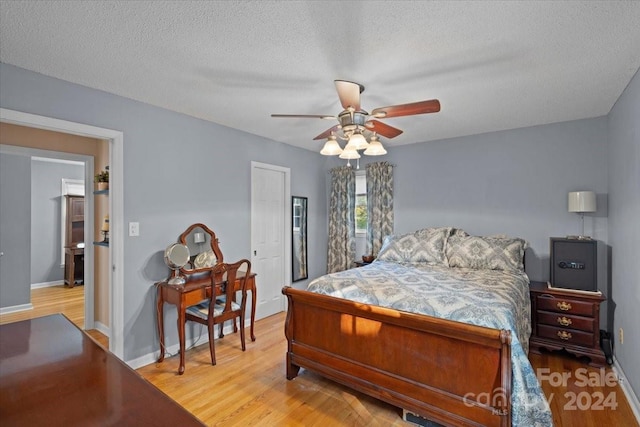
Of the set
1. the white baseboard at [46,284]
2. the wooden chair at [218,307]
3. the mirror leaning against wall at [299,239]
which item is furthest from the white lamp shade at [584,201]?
the white baseboard at [46,284]

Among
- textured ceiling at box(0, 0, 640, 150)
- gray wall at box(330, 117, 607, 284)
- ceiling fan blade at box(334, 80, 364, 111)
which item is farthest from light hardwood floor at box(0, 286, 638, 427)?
textured ceiling at box(0, 0, 640, 150)

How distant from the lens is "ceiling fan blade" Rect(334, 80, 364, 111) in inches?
81.6

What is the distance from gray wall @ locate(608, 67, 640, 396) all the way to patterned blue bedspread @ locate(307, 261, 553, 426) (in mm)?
674

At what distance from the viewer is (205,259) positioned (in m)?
3.39

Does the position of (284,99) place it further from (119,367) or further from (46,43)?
(119,367)

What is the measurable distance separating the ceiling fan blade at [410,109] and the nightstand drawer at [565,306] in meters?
2.28

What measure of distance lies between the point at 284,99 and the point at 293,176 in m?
1.85

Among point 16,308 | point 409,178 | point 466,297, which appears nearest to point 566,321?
point 466,297

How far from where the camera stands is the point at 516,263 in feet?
10.7

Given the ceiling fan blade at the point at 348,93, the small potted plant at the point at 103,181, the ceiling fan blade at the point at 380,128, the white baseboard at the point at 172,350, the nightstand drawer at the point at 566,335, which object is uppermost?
the ceiling fan blade at the point at 348,93

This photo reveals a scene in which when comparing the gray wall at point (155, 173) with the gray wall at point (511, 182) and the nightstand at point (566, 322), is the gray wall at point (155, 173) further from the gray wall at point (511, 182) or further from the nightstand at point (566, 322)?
the nightstand at point (566, 322)

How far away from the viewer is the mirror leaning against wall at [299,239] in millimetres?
4719

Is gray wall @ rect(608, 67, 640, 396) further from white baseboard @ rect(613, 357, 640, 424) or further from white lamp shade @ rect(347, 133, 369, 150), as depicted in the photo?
white lamp shade @ rect(347, 133, 369, 150)

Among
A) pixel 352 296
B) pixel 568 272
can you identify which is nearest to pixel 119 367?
pixel 352 296
